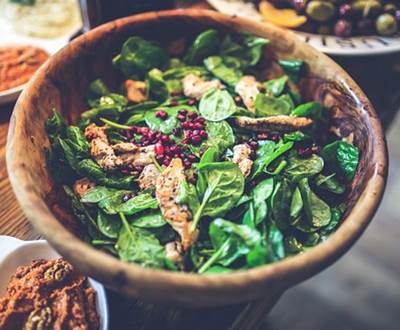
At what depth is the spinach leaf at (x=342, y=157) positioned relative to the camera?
1.01 meters

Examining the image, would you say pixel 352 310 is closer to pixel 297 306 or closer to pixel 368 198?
pixel 297 306

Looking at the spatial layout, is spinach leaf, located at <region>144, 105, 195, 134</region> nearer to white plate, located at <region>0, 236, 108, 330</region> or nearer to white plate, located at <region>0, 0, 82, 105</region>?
white plate, located at <region>0, 236, 108, 330</region>

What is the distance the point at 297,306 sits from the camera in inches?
76.5

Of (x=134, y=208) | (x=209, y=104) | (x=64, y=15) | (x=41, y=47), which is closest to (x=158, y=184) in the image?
(x=134, y=208)

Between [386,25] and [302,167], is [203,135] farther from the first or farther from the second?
[386,25]

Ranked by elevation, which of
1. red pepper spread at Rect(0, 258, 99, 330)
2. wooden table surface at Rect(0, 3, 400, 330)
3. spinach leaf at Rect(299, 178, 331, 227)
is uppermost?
spinach leaf at Rect(299, 178, 331, 227)

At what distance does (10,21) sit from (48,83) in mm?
920

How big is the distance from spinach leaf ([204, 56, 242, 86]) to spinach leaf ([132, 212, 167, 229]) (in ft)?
1.66

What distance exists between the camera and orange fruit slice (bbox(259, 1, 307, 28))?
1.56 metres

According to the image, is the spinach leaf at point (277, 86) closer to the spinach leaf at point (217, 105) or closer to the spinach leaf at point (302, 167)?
the spinach leaf at point (217, 105)

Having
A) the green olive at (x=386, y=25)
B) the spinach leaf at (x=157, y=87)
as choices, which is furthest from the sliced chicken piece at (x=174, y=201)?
the green olive at (x=386, y=25)

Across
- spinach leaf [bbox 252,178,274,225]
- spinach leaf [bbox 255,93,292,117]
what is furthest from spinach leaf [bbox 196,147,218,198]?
spinach leaf [bbox 255,93,292,117]

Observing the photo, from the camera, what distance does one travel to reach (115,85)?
4.23ft

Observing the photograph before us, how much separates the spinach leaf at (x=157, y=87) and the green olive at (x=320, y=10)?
629 mm
